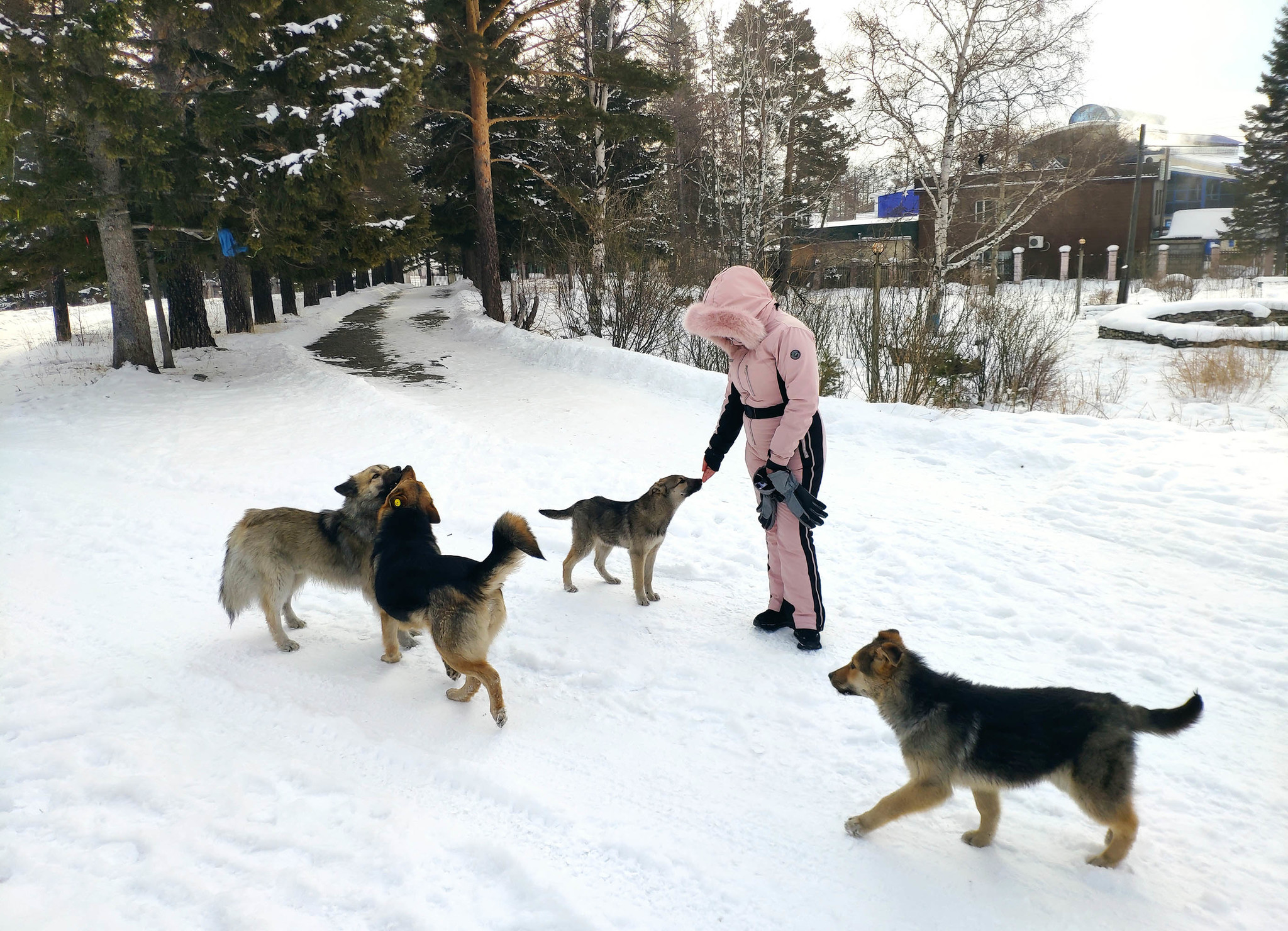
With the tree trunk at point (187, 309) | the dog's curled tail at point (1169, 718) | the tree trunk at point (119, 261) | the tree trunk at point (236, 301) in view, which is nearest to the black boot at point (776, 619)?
the dog's curled tail at point (1169, 718)

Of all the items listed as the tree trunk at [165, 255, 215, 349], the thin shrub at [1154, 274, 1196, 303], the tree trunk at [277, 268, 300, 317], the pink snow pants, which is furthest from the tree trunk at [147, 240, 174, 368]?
the thin shrub at [1154, 274, 1196, 303]

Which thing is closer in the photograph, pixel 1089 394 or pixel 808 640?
pixel 808 640

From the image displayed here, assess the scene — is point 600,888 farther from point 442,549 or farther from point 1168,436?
point 1168,436

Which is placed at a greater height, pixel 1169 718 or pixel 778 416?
pixel 778 416

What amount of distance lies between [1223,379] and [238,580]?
49.8 feet

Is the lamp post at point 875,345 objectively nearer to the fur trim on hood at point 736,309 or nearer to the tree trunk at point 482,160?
the fur trim on hood at point 736,309

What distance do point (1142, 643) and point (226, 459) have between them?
918cm

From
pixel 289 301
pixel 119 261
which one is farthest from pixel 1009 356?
pixel 289 301

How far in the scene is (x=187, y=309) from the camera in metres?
15.1

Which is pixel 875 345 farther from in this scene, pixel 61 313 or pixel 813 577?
pixel 61 313

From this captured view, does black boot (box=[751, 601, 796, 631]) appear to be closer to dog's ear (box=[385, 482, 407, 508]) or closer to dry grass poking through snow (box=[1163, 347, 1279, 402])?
dog's ear (box=[385, 482, 407, 508])

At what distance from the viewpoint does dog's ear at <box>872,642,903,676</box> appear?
9.89ft

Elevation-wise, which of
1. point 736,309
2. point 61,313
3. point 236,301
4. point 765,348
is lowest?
point 765,348

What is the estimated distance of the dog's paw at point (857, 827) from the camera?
299 centimetres
